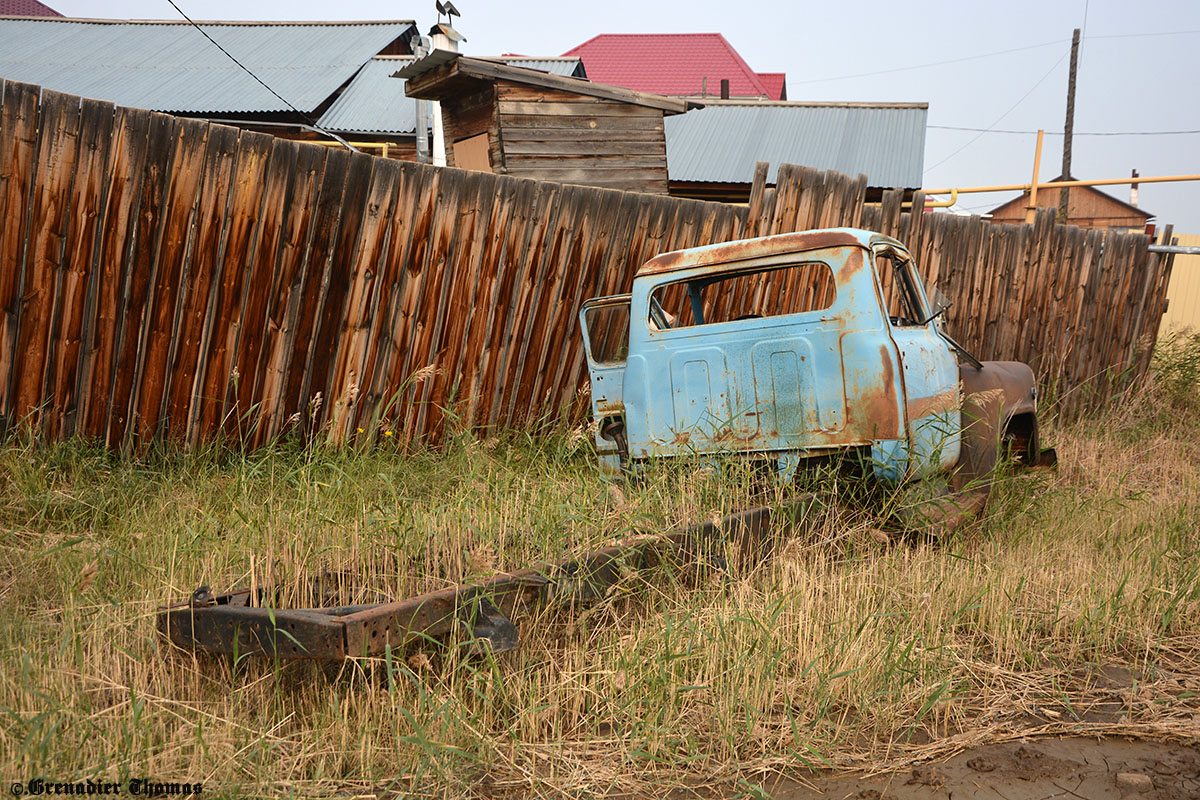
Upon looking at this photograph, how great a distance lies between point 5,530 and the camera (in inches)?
150

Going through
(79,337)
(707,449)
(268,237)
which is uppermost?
(268,237)

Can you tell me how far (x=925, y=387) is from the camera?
173 inches

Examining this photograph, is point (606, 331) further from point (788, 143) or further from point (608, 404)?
point (788, 143)

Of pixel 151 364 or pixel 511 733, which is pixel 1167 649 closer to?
pixel 511 733

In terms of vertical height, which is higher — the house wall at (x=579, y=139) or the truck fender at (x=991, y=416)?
the house wall at (x=579, y=139)

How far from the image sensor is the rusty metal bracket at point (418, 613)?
2.52 m

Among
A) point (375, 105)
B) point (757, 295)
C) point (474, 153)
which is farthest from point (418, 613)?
point (375, 105)

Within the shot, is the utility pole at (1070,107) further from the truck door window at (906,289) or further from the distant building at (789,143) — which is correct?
the truck door window at (906,289)

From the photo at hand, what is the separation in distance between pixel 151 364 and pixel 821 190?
5.37 m

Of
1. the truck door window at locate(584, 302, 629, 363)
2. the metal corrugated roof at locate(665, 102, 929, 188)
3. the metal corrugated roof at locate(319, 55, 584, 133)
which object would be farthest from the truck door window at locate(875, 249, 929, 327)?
the metal corrugated roof at locate(319, 55, 584, 133)

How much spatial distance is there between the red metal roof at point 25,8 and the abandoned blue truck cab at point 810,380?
3211 cm

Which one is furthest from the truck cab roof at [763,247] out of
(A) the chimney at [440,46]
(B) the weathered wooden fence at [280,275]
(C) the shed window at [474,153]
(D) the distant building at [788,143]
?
(D) the distant building at [788,143]

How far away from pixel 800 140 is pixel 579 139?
8241 millimetres

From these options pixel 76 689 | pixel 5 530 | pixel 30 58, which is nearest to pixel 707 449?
pixel 76 689
